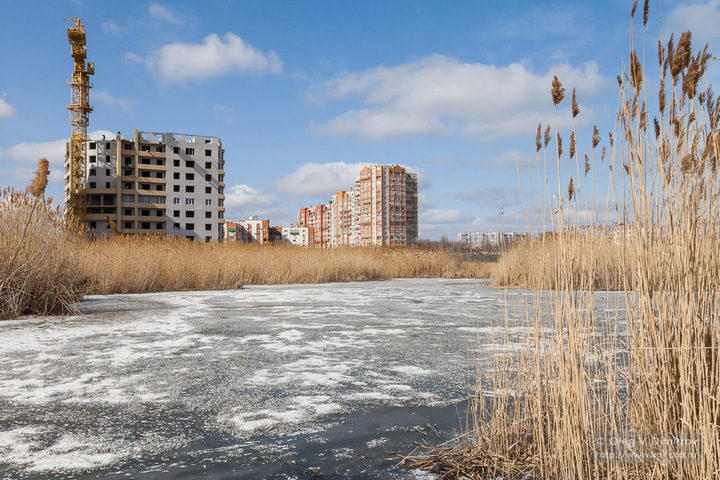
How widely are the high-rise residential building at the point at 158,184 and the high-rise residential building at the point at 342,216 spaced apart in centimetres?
5143

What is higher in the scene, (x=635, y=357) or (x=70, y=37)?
(x=70, y=37)

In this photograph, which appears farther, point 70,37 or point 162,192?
point 162,192

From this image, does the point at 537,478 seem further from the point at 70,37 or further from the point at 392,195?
the point at 392,195

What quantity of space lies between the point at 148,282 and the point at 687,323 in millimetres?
9564

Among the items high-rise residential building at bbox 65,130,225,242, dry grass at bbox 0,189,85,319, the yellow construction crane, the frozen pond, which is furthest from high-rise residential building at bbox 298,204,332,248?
the frozen pond

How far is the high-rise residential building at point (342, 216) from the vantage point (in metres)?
107

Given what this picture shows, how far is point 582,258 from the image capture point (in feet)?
5.83

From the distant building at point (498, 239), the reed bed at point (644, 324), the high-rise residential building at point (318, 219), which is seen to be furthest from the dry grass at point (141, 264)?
the high-rise residential building at point (318, 219)

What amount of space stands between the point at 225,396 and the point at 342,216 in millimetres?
108727

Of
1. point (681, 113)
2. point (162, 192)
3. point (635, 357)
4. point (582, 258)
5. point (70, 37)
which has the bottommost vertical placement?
point (635, 357)

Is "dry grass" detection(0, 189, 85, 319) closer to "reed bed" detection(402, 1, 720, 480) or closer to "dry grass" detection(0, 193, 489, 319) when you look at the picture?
"dry grass" detection(0, 193, 489, 319)

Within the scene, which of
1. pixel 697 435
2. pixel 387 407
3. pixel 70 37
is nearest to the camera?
pixel 697 435

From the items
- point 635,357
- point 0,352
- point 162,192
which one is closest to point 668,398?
point 635,357

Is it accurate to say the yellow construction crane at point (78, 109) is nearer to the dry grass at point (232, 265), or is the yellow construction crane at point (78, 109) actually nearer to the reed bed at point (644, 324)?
the dry grass at point (232, 265)
